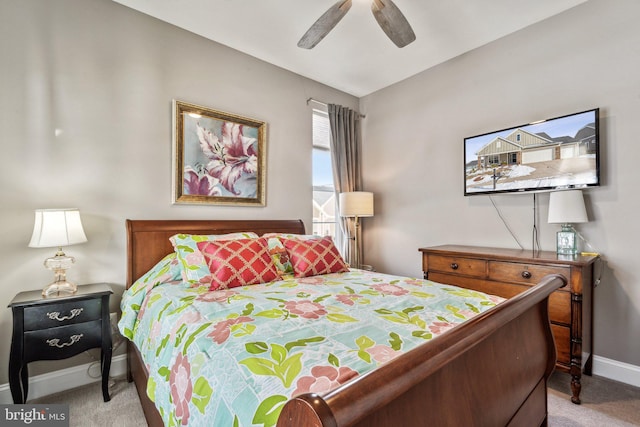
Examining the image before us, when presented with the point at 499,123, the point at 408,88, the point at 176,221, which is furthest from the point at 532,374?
the point at 408,88

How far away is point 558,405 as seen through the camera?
6.47 feet

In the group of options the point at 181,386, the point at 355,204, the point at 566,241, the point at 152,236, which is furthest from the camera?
the point at 355,204

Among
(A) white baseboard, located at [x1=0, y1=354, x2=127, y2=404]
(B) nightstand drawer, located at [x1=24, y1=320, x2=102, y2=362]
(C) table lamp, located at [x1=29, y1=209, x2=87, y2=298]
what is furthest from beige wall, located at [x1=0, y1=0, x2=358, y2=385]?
(B) nightstand drawer, located at [x1=24, y1=320, x2=102, y2=362]

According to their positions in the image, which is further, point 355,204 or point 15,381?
point 355,204

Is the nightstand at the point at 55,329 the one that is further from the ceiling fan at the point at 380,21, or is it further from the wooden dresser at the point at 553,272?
the wooden dresser at the point at 553,272

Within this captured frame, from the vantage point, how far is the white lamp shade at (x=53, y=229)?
1862 mm

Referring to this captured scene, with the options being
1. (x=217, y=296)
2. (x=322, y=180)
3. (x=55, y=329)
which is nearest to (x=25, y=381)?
(x=55, y=329)

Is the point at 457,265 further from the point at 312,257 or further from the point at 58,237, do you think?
the point at 58,237

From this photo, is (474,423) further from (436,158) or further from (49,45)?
(49,45)

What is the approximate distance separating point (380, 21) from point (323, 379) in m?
2.16

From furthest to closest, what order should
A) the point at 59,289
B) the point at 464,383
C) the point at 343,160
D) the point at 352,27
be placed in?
1. the point at 343,160
2. the point at 352,27
3. the point at 59,289
4. the point at 464,383

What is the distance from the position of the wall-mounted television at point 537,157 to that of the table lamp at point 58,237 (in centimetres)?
325

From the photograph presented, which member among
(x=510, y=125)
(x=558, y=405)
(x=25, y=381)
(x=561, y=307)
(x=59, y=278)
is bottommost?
(x=558, y=405)

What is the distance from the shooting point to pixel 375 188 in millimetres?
3957
